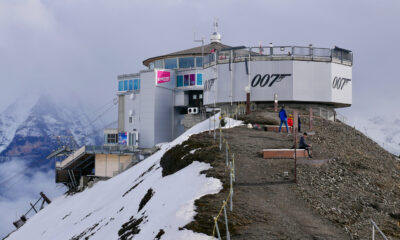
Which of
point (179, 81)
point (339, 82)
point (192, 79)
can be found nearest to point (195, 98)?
point (192, 79)

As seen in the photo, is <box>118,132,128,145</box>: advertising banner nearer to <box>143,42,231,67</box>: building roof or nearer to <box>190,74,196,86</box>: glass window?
<box>190,74,196,86</box>: glass window

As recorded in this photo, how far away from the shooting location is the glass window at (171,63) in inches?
2899

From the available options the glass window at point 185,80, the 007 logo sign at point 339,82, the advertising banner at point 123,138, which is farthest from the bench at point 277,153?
the advertising banner at point 123,138

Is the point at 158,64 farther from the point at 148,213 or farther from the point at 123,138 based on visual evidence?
the point at 148,213

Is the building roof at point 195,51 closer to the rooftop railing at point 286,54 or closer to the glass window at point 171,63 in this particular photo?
the glass window at point 171,63

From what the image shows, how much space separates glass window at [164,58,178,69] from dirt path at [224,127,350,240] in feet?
159

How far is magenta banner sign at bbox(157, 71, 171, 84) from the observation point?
6644 cm

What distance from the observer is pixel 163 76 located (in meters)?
67.1

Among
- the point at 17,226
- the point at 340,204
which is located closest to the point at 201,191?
the point at 340,204

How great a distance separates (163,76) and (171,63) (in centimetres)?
759

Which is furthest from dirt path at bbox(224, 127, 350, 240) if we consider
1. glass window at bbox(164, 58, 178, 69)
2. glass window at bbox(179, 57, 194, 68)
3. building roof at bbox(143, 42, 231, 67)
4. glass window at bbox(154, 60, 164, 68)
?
glass window at bbox(154, 60, 164, 68)

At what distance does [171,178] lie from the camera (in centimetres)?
2505

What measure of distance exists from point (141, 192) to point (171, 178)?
15.0ft

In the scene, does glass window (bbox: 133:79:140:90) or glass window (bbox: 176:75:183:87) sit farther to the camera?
glass window (bbox: 133:79:140:90)
